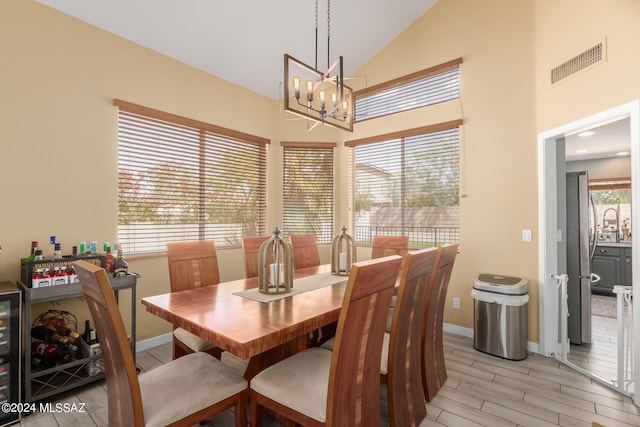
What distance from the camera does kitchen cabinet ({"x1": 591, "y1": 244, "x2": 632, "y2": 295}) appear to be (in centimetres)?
508

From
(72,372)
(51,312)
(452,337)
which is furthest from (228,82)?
(452,337)

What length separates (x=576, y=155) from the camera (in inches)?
231

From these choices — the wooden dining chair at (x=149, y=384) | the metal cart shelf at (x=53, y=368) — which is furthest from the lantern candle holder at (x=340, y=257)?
the metal cart shelf at (x=53, y=368)

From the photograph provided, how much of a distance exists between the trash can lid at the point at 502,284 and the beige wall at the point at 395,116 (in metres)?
0.16

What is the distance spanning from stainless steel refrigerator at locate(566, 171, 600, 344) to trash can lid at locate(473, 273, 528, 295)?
0.69 metres

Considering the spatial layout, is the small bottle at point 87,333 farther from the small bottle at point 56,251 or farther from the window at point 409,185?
the window at point 409,185

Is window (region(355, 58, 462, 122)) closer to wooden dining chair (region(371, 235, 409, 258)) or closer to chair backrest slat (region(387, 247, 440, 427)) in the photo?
wooden dining chair (region(371, 235, 409, 258))

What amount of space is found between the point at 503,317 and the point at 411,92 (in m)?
2.81

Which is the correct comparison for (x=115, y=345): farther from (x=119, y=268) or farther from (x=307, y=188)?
(x=307, y=188)

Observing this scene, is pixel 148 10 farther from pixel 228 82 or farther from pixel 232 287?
pixel 232 287

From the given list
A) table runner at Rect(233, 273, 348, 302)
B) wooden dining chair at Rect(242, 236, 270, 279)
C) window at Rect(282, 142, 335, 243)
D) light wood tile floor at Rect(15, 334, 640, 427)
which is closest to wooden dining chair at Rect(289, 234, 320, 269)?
wooden dining chair at Rect(242, 236, 270, 279)

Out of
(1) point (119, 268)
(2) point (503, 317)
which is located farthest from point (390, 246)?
(1) point (119, 268)

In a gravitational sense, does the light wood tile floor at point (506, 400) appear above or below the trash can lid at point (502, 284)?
→ below

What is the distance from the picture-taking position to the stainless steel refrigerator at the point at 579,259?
318 centimetres
